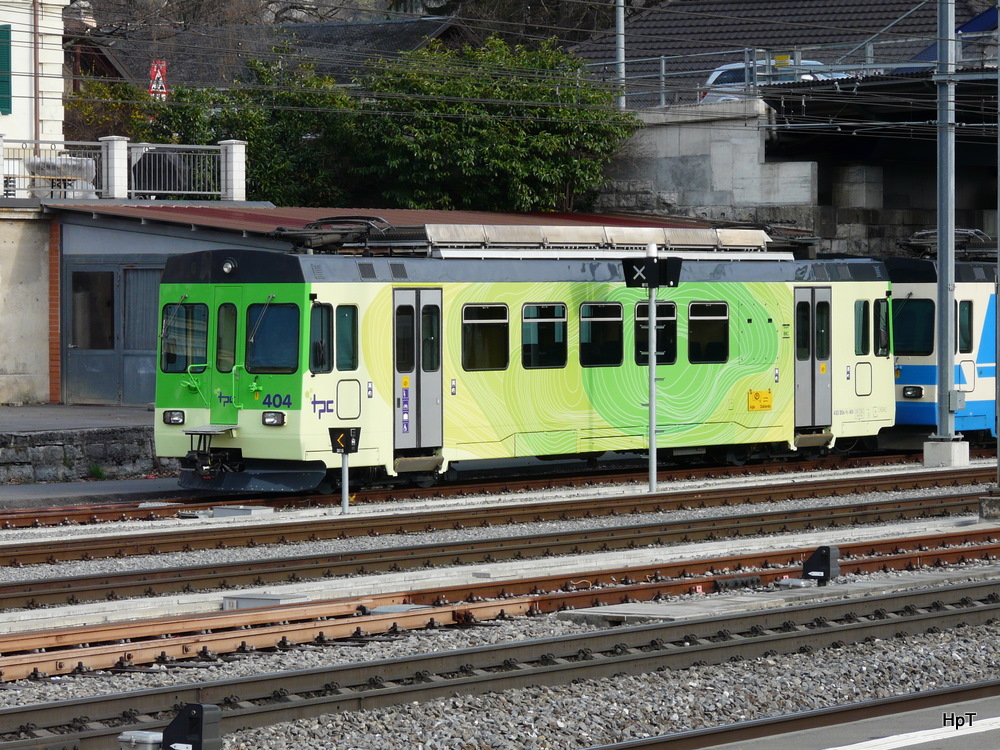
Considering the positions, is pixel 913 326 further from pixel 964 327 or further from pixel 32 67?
pixel 32 67

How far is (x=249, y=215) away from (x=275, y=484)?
10019 mm

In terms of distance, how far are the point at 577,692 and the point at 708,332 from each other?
13.0m

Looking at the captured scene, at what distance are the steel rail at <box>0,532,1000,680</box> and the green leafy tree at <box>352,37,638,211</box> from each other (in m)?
20.8

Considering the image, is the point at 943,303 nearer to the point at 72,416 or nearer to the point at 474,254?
the point at 474,254

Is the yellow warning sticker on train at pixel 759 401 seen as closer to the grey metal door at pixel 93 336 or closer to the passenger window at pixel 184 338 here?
the passenger window at pixel 184 338

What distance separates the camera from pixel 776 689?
916 centimetres

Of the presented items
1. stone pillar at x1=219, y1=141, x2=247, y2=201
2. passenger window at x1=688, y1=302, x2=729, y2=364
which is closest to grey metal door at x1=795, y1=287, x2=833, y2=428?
passenger window at x1=688, y1=302, x2=729, y2=364

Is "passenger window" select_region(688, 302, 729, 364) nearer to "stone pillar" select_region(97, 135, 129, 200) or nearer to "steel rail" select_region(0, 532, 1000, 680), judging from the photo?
"steel rail" select_region(0, 532, 1000, 680)

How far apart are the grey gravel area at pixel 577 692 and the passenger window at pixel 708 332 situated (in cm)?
1052

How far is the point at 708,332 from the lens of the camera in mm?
Answer: 21594

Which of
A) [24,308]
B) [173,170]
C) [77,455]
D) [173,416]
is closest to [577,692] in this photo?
[173,416]

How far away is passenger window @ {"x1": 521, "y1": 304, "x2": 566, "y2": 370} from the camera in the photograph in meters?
19.8

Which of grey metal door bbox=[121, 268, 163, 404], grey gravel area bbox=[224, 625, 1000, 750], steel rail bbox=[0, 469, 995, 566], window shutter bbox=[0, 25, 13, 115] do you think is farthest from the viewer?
window shutter bbox=[0, 25, 13, 115]

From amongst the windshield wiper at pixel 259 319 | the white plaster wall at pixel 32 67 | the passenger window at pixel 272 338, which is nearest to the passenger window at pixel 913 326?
the passenger window at pixel 272 338
